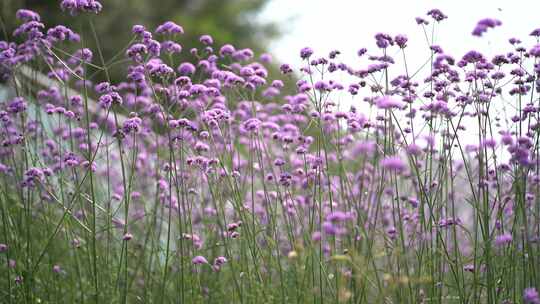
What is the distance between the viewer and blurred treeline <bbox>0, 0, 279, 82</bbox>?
12594 millimetres

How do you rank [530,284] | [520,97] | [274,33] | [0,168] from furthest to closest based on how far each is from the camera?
[274,33] < [0,168] < [520,97] < [530,284]

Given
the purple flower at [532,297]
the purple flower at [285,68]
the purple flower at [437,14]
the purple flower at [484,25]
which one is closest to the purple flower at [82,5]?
the purple flower at [285,68]

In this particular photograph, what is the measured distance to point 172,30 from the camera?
312 cm

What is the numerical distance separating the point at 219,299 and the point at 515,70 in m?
1.85

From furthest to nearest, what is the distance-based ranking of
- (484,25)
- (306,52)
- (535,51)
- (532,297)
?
(306,52)
(535,51)
(484,25)
(532,297)

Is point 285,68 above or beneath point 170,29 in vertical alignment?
beneath

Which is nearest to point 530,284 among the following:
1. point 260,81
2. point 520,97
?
point 520,97

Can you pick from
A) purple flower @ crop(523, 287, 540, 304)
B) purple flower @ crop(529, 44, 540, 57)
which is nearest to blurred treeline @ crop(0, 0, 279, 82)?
purple flower @ crop(529, 44, 540, 57)

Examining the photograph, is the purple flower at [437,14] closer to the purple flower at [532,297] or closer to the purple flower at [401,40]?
the purple flower at [401,40]

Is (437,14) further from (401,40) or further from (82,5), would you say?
(82,5)

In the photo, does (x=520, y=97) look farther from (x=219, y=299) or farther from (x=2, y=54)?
(x=2, y=54)

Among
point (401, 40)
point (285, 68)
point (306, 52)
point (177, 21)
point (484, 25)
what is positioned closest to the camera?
point (484, 25)

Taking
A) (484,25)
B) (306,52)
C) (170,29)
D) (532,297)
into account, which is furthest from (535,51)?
(170,29)

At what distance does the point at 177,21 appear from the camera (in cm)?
1678
